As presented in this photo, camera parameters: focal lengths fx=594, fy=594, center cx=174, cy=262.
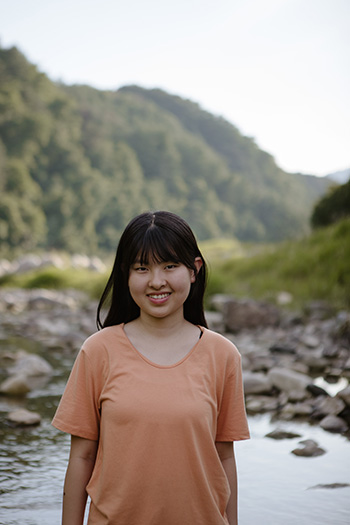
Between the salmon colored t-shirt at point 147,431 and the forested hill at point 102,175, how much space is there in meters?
32.3

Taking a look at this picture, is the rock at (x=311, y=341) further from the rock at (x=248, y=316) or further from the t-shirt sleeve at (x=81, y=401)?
the t-shirt sleeve at (x=81, y=401)

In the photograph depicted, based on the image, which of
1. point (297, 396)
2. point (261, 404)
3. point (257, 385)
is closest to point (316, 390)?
point (297, 396)

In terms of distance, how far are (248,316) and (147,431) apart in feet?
19.0

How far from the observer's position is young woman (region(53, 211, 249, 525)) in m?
1.45

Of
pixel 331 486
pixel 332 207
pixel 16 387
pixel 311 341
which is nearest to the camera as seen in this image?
pixel 331 486

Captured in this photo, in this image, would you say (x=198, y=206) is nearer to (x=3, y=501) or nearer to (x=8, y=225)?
(x=8, y=225)

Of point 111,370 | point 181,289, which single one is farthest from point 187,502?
point 181,289

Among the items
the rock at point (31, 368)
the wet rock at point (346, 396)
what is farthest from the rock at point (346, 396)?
the rock at point (31, 368)

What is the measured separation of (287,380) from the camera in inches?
152

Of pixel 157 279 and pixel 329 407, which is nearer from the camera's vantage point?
pixel 157 279

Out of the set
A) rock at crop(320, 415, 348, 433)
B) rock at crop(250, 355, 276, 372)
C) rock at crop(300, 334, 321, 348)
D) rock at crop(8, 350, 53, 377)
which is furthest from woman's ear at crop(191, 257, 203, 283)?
rock at crop(300, 334, 321, 348)

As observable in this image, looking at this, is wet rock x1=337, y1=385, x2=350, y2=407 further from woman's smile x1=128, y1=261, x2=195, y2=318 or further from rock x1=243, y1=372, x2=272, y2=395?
woman's smile x1=128, y1=261, x2=195, y2=318

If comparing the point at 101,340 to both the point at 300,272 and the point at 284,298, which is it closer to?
the point at 284,298

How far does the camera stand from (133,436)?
1.45m
